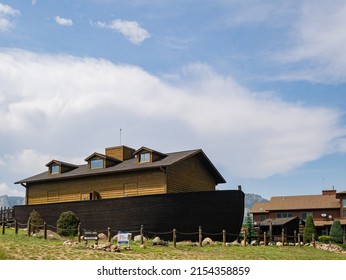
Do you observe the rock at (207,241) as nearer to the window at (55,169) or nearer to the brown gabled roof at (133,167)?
the brown gabled roof at (133,167)

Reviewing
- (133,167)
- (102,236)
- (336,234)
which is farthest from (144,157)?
(336,234)

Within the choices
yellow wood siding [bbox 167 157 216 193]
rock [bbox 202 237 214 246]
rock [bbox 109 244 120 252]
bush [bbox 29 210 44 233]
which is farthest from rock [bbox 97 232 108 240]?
rock [bbox 109 244 120 252]

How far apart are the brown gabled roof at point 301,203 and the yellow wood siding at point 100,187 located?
40.1 m

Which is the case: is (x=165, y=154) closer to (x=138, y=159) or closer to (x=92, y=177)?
(x=138, y=159)

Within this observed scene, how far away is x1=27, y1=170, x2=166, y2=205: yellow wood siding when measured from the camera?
3591cm

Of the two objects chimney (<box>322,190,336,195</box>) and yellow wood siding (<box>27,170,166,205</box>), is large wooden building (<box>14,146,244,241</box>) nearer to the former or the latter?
yellow wood siding (<box>27,170,166,205</box>)

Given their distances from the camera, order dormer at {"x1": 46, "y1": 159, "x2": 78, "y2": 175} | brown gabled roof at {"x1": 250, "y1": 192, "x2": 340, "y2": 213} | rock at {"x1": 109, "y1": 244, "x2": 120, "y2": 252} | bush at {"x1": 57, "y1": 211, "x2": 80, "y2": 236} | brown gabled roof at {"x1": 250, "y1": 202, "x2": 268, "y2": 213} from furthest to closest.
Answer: brown gabled roof at {"x1": 250, "y1": 202, "x2": 268, "y2": 213}
brown gabled roof at {"x1": 250, "y1": 192, "x2": 340, "y2": 213}
dormer at {"x1": 46, "y1": 159, "x2": 78, "y2": 175}
bush at {"x1": 57, "y1": 211, "x2": 80, "y2": 236}
rock at {"x1": 109, "y1": 244, "x2": 120, "y2": 252}

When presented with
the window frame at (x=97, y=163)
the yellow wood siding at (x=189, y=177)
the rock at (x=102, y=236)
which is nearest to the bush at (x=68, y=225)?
the rock at (x=102, y=236)

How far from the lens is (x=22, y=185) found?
148 ft

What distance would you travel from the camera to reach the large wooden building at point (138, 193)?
33156 millimetres

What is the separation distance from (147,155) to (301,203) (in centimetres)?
4128

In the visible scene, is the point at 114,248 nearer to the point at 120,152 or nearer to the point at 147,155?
the point at 147,155
